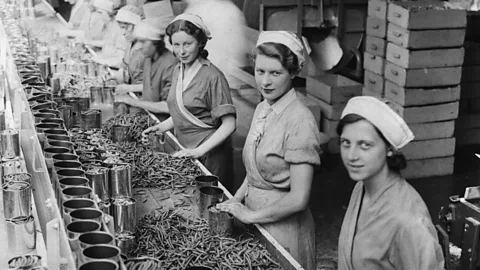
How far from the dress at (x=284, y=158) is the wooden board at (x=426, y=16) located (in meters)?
3.73

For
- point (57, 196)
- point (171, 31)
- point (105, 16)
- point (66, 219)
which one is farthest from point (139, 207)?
point (105, 16)

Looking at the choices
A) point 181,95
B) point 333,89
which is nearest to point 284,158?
point 181,95

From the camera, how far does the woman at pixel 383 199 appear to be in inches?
79.5

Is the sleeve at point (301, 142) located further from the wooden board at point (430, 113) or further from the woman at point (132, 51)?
the wooden board at point (430, 113)

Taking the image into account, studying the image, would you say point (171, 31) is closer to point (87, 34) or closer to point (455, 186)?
point (455, 186)

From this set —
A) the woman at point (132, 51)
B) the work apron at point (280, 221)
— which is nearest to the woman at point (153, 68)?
the woman at point (132, 51)

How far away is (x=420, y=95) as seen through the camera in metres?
6.46

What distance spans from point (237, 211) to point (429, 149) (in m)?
4.30

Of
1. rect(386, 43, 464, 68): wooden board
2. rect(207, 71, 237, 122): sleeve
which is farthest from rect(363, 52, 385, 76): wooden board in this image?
rect(207, 71, 237, 122): sleeve

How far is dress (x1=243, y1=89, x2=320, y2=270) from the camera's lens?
9.27ft

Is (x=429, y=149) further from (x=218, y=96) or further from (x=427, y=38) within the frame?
(x=218, y=96)

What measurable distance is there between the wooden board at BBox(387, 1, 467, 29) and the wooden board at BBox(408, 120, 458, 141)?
0.97 metres

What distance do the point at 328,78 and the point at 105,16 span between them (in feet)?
9.02

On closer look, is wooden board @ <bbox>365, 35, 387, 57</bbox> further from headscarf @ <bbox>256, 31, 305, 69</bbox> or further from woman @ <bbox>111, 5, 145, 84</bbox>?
headscarf @ <bbox>256, 31, 305, 69</bbox>
